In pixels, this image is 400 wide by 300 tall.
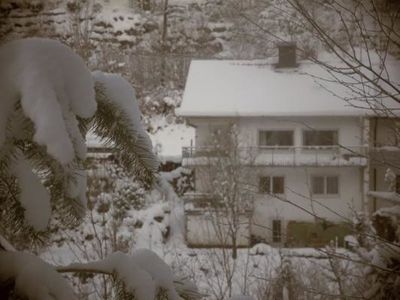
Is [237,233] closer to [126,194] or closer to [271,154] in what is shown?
[271,154]

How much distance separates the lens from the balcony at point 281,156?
236 cm

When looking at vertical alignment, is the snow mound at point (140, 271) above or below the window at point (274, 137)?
above

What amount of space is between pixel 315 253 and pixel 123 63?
4.63 ft

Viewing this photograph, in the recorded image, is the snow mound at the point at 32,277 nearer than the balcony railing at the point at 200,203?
Yes

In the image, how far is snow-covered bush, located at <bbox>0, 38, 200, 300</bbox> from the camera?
32cm

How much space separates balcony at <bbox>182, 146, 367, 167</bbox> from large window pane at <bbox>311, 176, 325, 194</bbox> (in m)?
0.09

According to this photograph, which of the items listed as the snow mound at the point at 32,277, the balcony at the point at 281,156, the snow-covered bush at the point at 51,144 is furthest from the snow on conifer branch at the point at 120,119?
the balcony at the point at 281,156

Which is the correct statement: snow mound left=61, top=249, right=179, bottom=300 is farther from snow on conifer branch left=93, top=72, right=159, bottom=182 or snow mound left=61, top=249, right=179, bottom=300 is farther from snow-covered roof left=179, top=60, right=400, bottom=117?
snow-covered roof left=179, top=60, right=400, bottom=117

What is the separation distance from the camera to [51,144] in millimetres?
300

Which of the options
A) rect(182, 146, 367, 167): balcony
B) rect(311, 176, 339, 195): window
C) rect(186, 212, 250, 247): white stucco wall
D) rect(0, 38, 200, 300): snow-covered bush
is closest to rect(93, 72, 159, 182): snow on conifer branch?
rect(0, 38, 200, 300): snow-covered bush

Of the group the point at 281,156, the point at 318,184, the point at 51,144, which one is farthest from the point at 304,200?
the point at 51,144

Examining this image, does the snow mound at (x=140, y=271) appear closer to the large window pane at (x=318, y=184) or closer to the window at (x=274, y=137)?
the large window pane at (x=318, y=184)

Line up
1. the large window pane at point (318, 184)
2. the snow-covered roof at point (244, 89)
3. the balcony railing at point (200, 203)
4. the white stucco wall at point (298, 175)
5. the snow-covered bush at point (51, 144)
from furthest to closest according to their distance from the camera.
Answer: the balcony railing at point (200, 203), the snow-covered roof at point (244, 89), the large window pane at point (318, 184), the white stucco wall at point (298, 175), the snow-covered bush at point (51, 144)

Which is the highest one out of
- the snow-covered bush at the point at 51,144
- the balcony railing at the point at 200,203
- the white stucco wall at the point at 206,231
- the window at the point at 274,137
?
the snow-covered bush at the point at 51,144
